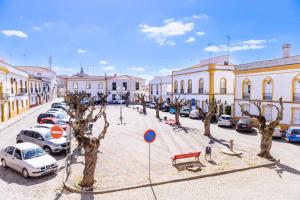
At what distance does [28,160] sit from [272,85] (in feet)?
75.1

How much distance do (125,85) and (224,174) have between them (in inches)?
2026

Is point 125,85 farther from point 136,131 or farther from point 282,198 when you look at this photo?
point 282,198

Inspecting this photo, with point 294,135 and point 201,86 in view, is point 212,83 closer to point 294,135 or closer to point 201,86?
point 201,86

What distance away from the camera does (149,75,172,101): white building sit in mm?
48531

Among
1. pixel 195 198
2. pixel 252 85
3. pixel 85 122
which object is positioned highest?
pixel 252 85

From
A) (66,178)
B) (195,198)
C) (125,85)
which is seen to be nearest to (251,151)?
(195,198)

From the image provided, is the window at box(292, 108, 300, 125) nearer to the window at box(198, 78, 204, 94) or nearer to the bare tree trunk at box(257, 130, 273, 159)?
the bare tree trunk at box(257, 130, 273, 159)

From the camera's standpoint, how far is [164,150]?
14.3m

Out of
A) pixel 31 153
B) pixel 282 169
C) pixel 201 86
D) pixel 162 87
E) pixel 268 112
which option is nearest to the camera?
pixel 31 153

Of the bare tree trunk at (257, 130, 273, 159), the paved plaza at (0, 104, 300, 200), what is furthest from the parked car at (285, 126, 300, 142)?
the bare tree trunk at (257, 130, 273, 159)

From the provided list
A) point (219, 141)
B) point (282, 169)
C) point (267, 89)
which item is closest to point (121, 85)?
point (267, 89)

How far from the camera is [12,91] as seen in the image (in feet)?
97.8

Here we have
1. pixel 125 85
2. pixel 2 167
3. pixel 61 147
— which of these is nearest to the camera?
pixel 2 167

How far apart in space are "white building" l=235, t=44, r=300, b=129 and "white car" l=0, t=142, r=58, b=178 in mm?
20687
